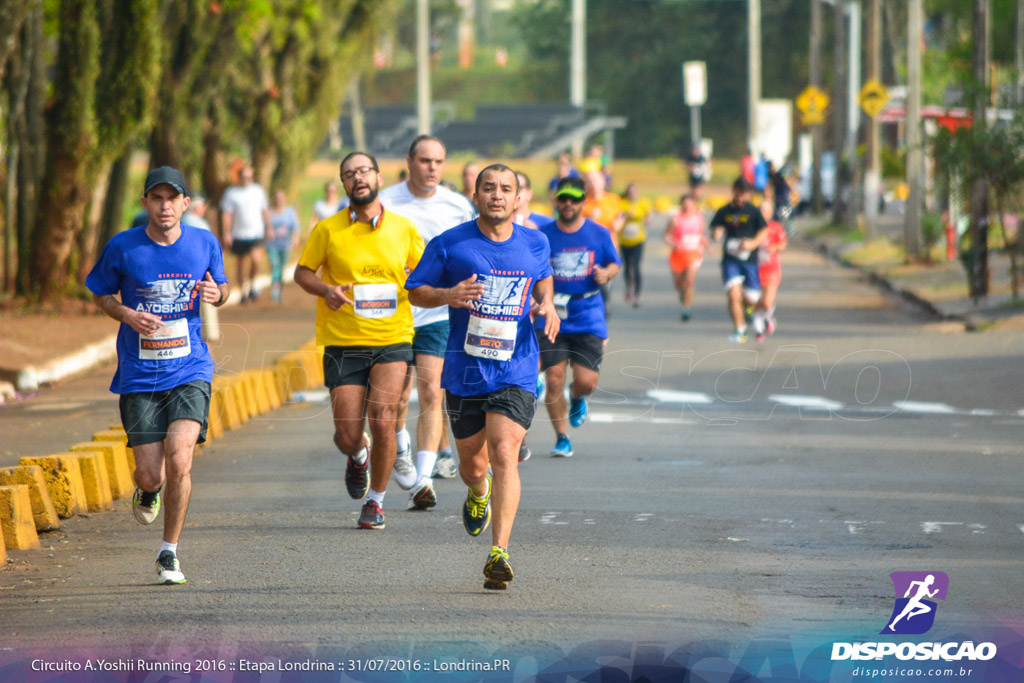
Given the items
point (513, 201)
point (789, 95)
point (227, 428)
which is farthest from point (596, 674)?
point (789, 95)

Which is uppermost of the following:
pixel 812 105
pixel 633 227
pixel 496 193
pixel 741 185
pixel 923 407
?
pixel 812 105

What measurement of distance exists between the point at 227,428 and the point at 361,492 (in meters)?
4.29

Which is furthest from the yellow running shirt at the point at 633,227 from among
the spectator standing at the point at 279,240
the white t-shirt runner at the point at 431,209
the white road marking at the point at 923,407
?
the white t-shirt runner at the point at 431,209

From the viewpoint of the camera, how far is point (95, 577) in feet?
25.4

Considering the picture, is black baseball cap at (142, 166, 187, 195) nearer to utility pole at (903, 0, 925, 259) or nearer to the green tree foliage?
the green tree foliage

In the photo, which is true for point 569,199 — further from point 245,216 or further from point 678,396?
point 245,216

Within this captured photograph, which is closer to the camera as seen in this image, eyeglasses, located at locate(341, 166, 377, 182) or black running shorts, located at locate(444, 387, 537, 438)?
black running shorts, located at locate(444, 387, 537, 438)

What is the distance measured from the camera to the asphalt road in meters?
6.43

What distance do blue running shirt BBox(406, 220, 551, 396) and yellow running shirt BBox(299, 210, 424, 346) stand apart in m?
1.18

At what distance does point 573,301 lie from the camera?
37.7 feet

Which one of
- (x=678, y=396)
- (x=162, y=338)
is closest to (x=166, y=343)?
(x=162, y=338)

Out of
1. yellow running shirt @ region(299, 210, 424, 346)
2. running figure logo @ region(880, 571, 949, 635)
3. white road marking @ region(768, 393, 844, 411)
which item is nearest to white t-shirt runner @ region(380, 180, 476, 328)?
yellow running shirt @ region(299, 210, 424, 346)

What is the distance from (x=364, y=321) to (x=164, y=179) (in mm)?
1630

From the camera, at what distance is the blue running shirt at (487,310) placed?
749 centimetres
